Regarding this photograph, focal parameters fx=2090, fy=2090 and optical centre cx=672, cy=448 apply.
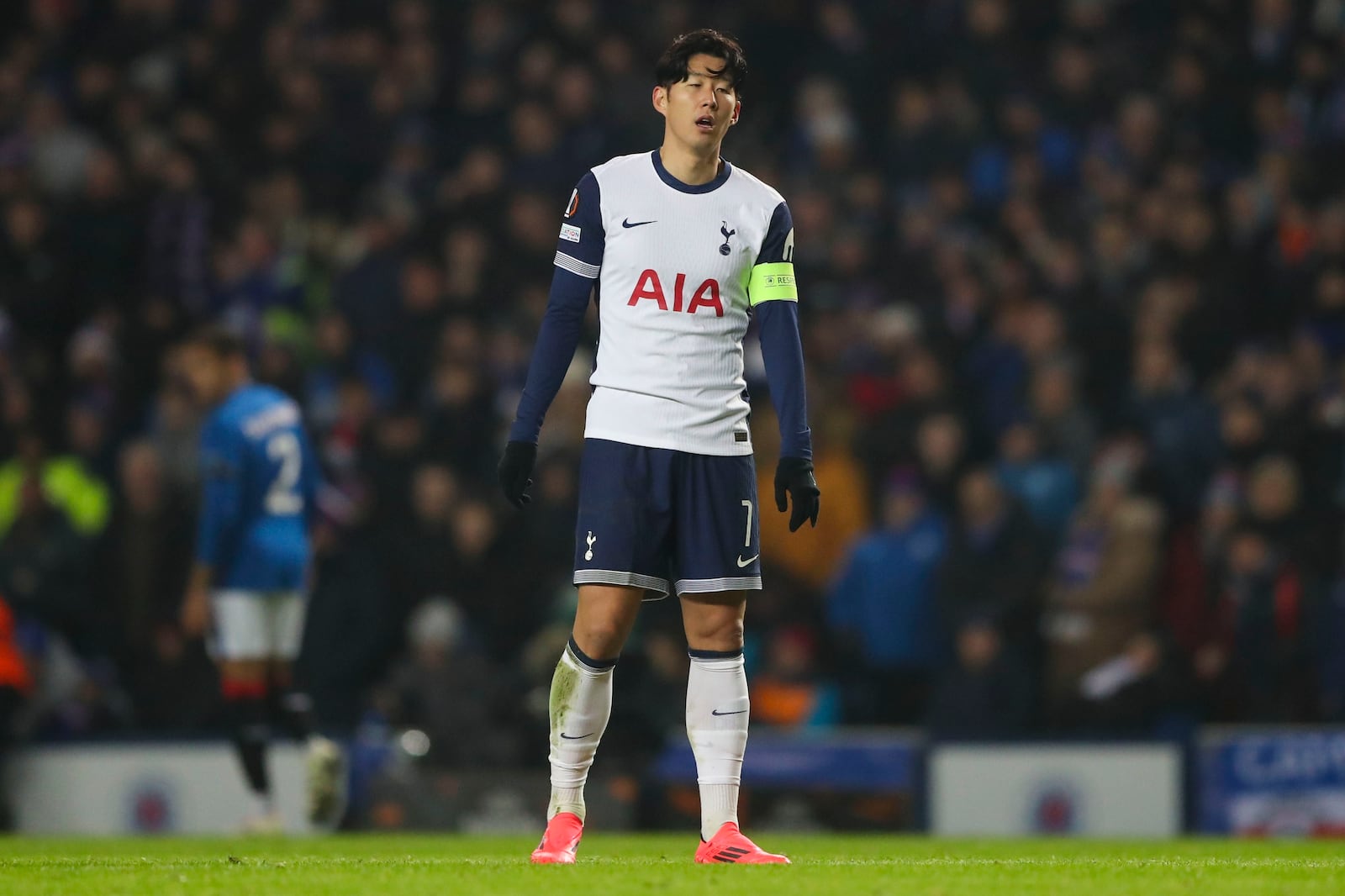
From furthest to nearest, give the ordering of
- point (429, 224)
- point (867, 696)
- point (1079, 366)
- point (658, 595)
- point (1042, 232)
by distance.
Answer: point (429, 224) < point (1042, 232) < point (1079, 366) < point (867, 696) < point (658, 595)

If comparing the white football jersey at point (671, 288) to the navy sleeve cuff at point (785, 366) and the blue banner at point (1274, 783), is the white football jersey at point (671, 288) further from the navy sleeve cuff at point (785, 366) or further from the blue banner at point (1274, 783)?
the blue banner at point (1274, 783)

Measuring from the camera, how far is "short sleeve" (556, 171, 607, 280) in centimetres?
612

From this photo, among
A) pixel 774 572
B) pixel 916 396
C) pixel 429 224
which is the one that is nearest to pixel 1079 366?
pixel 916 396

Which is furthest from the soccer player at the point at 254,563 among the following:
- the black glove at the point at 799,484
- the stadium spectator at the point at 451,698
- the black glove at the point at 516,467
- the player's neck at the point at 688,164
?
the black glove at the point at 799,484

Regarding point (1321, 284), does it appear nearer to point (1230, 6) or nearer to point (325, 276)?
point (1230, 6)

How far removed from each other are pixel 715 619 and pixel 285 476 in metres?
4.35

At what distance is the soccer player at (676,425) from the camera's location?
19.7 ft

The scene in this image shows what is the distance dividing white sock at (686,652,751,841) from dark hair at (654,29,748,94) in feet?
5.55

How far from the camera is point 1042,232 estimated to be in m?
14.2

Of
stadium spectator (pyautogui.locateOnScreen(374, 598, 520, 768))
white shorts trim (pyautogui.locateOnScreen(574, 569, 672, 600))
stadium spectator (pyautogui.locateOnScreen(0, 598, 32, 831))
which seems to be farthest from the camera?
stadium spectator (pyautogui.locateOnScreen(374, 598, 520, 768))

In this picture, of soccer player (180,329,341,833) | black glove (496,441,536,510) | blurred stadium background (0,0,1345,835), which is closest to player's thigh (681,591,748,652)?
black glove (496,441,536,510)

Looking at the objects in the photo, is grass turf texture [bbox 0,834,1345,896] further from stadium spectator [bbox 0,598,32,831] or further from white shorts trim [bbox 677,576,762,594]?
stadium spectator [bbox 0,598,32,831]

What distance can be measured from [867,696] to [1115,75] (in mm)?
5672

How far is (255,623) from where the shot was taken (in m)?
9.82
